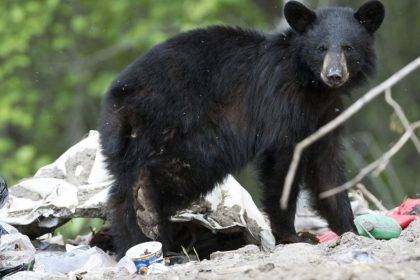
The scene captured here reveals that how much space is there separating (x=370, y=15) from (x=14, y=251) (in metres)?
3.04

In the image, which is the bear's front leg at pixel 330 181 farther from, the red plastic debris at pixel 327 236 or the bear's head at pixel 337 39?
the bear's head at pixel 337 39

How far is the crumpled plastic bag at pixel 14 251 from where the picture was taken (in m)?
6.33

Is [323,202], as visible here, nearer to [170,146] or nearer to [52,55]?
[170,146]

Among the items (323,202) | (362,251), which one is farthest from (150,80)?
(362,251)

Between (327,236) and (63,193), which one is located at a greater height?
(63,193)

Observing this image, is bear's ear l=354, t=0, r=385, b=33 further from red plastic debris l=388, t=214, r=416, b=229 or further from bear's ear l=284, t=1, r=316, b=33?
red plastic debris l=388, t=214, r=416, b=229

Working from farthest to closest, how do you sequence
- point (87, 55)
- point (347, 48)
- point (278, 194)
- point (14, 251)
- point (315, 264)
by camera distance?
point (87, 55)
point (278, 194)
point (347, 48)
point (14, 251)
point (315, 264)

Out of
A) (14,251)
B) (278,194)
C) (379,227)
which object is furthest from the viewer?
(278,194)

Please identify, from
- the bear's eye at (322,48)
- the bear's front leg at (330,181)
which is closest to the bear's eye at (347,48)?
the bear's eye at (322,48)

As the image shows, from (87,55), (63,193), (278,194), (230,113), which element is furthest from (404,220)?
(87,55)

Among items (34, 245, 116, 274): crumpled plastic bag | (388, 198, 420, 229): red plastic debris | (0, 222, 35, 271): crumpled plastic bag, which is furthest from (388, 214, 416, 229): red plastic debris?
(0, 222, 35, 271): crumpled plastic bag

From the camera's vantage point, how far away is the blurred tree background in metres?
16.5

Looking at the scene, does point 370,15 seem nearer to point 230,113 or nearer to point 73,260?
point 230,113

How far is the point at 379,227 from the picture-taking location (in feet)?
22.1
